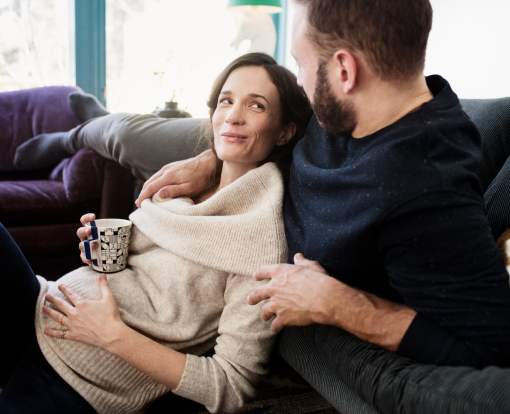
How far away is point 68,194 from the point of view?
7.20 feet

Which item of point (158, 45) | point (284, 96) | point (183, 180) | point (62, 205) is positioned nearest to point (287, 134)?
point (284, 96)

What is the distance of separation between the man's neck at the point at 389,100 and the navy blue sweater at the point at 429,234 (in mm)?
29

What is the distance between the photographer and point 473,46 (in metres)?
2.34

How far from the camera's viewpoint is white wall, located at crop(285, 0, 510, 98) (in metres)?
2.16

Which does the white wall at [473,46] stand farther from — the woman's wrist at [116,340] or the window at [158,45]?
the woman's wrist at [116,340]

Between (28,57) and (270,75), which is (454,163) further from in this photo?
(28,57)

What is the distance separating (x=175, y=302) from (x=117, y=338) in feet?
0.51

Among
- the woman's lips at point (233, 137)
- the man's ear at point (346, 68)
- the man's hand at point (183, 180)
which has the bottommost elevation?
the man's hand at point (183, 180)

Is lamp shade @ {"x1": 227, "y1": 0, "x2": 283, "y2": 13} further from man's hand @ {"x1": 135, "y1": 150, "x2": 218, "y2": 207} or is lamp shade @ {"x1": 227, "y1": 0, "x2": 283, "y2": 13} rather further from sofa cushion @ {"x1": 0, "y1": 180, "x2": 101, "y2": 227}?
man's hand @ {"x1": 135, "y1": 150, "x2": 218, "y2": 207}

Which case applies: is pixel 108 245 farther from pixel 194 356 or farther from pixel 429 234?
pixel 429 234

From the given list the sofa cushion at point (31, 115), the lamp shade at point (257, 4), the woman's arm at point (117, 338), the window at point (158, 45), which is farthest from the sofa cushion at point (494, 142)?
the window at point (158, 45)

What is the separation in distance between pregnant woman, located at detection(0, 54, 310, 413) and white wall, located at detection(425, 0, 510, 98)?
1.51 meters

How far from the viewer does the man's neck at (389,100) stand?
2.77 feet

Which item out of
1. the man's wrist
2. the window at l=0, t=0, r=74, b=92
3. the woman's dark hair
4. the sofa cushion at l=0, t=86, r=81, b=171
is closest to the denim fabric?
the man's wrist
